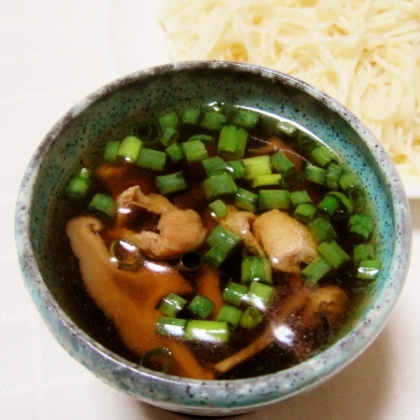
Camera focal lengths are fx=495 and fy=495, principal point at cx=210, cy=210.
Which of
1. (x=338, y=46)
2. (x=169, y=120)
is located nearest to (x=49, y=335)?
(x=169, y=120)

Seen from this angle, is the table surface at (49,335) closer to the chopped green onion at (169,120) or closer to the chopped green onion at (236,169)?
the chopped green onion at (169,120)

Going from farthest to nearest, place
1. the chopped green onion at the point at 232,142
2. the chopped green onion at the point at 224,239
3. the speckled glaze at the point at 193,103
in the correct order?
1. the chopped green onion at the point at 232,142
2. the chopped green onion at the point at 224,239
3. the speckled glaze at the point at 193,103

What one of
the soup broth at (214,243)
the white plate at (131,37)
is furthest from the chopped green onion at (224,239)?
the white plate at (131,37)

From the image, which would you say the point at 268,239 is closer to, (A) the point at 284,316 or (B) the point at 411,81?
(A) the point at 284,316

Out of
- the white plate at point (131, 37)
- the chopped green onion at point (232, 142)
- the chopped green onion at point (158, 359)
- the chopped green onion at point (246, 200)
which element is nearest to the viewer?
the chopped green onion at point (158, 359)

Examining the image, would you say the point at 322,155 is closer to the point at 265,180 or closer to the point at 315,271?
the point at 265,180

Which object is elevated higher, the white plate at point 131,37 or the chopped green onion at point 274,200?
the white plate at point 131,37

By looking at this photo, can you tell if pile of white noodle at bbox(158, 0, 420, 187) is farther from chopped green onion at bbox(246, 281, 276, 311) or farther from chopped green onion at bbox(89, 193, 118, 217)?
chopped green onion at bbox(246, 281, 276, 311)

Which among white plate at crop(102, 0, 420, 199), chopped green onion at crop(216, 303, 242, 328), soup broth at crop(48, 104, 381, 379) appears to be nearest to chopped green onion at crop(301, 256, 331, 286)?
soup broth at crop(48, 104, 381, 379)
